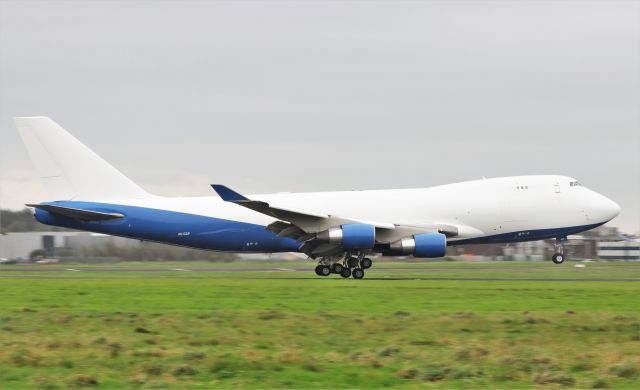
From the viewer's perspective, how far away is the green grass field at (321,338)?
14.6m

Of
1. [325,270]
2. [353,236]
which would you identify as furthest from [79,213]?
[353,236]

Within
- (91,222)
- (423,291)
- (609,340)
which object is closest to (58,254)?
(91,222)

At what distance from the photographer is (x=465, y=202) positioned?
137 ft

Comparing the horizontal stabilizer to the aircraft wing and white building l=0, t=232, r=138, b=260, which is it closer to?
the aircraft wing

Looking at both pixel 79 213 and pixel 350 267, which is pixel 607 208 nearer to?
pixel 350 267

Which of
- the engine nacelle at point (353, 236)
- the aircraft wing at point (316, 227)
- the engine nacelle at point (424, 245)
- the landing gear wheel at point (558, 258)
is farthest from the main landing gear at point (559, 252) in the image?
the engine nacelle at point (353, 236)

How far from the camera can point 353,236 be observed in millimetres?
38750

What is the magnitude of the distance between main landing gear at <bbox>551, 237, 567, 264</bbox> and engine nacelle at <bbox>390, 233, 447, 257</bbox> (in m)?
7.38

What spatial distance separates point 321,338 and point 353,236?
1995cm

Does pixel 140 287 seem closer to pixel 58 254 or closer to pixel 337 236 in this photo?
pixel 337 236

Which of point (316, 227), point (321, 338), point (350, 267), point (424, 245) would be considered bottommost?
point (321, 338)

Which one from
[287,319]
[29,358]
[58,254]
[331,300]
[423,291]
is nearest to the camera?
[29,358]

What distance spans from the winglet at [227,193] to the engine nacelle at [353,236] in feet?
14.1

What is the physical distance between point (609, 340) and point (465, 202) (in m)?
23.4
